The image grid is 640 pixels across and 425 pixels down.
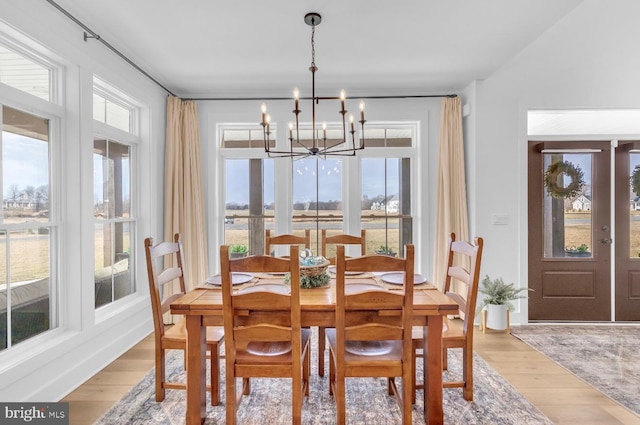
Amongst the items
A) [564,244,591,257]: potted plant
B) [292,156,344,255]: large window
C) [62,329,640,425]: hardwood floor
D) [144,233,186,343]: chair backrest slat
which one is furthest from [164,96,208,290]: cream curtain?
[564,244,591,257]: potted plant

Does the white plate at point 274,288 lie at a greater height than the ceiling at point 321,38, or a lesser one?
lesser

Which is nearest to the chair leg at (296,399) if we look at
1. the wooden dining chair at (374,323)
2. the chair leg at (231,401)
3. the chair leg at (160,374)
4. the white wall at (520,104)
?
the wooden dining chair at (374,323)

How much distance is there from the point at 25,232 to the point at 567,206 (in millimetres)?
4754

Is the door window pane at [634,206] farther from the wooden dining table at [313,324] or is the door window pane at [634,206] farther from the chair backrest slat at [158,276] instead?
the chair backrest slat at [158,276]

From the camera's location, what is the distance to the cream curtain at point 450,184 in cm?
357

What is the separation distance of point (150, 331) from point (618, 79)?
548cm

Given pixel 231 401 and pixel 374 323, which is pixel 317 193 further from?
pixel 231 401

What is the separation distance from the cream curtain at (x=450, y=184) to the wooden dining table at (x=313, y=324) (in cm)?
189

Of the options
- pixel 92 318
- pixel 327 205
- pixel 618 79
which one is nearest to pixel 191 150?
pixel 327 205

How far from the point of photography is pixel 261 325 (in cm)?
164

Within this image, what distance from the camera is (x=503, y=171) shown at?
11.4 feet

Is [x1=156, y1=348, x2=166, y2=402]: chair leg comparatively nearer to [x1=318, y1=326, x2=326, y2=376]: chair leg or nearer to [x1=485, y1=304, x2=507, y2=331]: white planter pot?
[x1=318, y1=326, x2=326, y2=376]: chair leg

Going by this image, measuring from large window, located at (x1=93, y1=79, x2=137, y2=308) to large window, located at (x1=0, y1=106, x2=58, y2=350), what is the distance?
45 centimetres

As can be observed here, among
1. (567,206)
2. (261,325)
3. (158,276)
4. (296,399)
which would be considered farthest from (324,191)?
(567,206)
